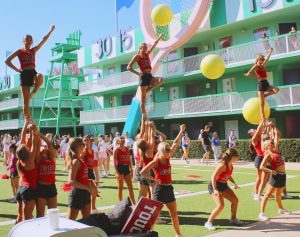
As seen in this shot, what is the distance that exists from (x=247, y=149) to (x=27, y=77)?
18.5 metres

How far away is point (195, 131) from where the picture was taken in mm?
30516

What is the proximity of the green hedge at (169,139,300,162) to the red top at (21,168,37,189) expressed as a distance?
57.8 ft

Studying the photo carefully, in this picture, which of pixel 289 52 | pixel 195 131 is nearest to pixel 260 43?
pixel 289 52

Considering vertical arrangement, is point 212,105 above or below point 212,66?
above

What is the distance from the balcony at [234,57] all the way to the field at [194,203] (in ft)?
31.3

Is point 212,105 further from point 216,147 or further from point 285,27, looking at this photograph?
point 285,27

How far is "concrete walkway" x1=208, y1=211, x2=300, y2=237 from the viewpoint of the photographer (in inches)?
276

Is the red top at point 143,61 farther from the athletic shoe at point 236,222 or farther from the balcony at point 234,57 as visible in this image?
the balcony at point 234,57

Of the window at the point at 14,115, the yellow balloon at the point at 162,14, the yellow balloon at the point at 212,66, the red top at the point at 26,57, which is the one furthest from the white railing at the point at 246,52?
the window at the point at 14,115

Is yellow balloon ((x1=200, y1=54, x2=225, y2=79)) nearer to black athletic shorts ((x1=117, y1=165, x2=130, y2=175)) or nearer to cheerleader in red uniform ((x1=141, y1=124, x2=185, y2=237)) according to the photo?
black athletic shorts ((x1=117, y1=165, x2=130, y2=175))

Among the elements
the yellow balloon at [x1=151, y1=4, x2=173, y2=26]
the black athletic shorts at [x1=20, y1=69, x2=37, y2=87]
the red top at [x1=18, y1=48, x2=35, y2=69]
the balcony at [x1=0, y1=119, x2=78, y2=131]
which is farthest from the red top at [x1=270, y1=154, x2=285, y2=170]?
the balcony at [x1=0, y1=119, x2=78, y2=131]

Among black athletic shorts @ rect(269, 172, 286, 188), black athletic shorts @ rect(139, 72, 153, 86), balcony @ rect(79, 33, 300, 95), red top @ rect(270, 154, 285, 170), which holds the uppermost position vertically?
balcony @ rect(79, 33, 300, 95)

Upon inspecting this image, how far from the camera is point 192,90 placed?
30891mm

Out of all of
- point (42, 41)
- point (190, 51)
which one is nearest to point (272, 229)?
point (42, 41)
